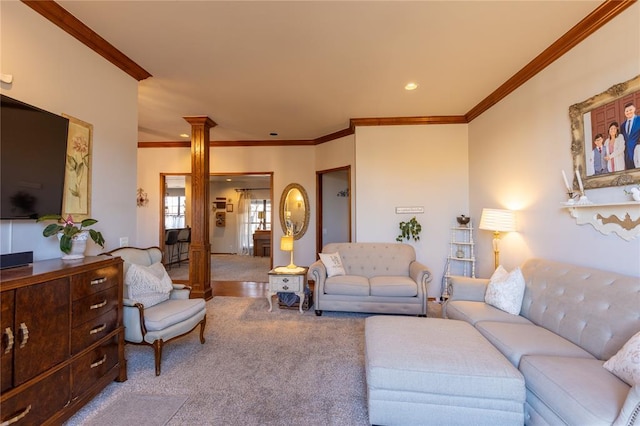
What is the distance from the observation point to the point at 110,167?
9.20ft

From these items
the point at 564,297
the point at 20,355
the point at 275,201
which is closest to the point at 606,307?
the point at 564,297

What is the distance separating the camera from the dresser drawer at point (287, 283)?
3.95 meters

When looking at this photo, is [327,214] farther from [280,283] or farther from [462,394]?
[462,394]

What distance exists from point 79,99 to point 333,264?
3.29 m

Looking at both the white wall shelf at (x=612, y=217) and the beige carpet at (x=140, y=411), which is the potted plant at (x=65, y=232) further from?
the white wall shelf at (x=612, y=217)

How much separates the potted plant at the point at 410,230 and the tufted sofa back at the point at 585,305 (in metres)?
2.05

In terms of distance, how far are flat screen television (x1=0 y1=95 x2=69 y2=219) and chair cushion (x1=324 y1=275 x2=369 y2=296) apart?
287cm


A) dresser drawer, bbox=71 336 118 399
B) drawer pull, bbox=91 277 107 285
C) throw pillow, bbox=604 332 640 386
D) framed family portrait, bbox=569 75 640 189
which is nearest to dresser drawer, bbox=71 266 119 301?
drawer pull, bbox=91 277 107 285

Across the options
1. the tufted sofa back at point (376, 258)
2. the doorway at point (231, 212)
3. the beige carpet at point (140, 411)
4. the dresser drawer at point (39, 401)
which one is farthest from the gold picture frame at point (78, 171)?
the doorway at point (231, 212)

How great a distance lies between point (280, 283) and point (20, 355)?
106 inches

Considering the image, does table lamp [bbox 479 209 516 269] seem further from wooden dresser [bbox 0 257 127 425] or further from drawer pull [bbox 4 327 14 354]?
drawer pull [bbox 4 327 14 354]

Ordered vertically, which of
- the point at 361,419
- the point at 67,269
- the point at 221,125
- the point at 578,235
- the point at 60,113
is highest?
the point at 221,125

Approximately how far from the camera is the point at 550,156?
2.81 m

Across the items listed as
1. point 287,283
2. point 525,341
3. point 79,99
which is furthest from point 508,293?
point 79,99
